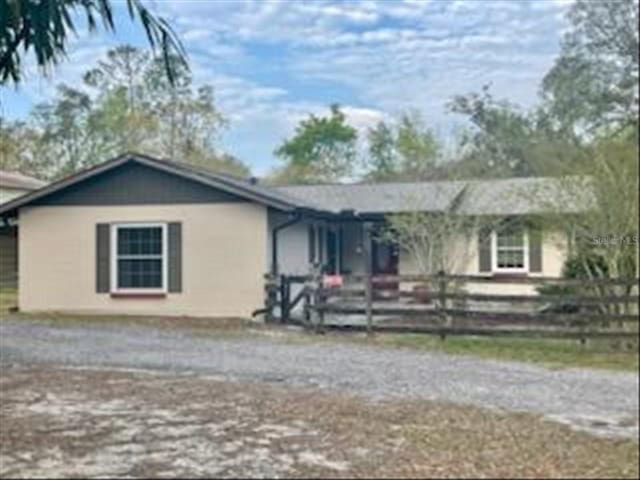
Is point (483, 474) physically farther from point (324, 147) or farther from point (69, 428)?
point (324, 147)

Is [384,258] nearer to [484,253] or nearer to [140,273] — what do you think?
[484,253]

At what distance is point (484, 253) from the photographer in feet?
73.6

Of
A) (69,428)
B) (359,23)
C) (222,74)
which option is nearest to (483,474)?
(359,23)

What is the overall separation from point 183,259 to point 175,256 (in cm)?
18

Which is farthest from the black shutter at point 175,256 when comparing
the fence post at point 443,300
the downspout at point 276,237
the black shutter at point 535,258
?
the black shutter at point 535,258

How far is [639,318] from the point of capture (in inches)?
104

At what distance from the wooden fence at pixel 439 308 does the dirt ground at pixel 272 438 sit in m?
2.28

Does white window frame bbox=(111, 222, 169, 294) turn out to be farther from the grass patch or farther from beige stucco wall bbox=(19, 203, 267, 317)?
the grass patch

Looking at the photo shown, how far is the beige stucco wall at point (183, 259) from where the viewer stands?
58.1 feet

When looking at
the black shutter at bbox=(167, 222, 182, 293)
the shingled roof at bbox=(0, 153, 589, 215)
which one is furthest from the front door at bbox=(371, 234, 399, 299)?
the black shutter at bbox=(167, 222, 182, 293)

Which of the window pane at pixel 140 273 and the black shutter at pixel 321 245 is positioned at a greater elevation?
the black shutter at pixel 321 245

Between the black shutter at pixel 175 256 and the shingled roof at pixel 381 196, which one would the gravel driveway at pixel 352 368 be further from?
the shingled roof at pixel 381 196

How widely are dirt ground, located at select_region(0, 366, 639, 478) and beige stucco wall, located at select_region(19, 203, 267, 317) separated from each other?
27.9 feet

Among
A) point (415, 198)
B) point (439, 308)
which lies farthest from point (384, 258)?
point (439, 308)
